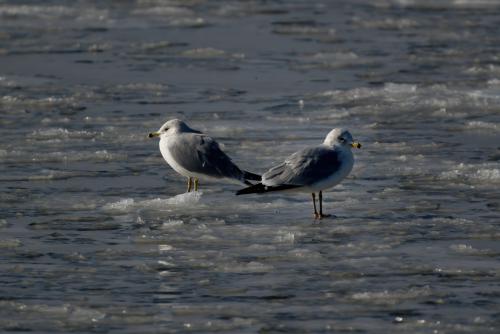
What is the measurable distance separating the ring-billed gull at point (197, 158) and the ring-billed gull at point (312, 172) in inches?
17.3

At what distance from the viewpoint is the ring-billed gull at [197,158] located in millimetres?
9422

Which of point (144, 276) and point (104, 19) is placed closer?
point (144, 276)

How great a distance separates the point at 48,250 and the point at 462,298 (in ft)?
8.67

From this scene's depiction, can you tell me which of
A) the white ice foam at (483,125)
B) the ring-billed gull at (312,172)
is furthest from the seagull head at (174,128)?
the white ice foam at (483,125)

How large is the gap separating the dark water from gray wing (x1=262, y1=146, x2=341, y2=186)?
0.29 meters

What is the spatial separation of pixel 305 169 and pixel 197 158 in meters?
1.04

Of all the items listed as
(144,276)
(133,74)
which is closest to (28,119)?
(133,74)

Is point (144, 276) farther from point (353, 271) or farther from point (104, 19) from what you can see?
point (104, 19)

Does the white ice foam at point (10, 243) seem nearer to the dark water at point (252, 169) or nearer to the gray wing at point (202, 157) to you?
the dark water at point (252, 169)

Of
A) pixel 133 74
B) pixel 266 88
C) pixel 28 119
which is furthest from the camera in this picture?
pixel 133 74

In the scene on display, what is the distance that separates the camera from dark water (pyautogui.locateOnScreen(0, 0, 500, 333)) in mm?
6887

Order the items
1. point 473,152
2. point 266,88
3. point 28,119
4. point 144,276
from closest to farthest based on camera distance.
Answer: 1. point 144,276
2. point 473,152
3. point 28,119
4. point 266,88

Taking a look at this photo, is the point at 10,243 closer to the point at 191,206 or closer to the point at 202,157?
the point at 191,206

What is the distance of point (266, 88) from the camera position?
14.6 m
